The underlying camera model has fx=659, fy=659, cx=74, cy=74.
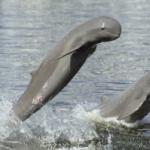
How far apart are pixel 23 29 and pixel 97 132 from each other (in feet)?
75.9

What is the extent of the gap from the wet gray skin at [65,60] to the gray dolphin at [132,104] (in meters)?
2.28

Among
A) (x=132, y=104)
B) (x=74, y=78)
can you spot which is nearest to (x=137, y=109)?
(x=132, y=104)

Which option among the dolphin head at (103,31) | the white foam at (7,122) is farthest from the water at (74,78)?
the dolphin head at (103,31)

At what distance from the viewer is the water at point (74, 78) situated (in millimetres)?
16422

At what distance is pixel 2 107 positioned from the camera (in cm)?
1702

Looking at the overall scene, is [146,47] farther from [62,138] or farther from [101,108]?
[62,138]

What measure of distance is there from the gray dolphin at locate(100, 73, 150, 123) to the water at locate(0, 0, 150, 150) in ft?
2.23

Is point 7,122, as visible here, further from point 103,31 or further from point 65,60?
point 103,31

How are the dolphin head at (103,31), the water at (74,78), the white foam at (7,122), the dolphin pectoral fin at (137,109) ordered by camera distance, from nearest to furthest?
1. the dolphin head at (103,31)
2. the white foam at (7,122)
3. the dolphin pectoral fin at (137,109)
4. the water at (74,78)

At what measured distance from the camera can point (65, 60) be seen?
14.5 metres

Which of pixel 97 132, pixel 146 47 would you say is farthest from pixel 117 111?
pixel 146 47

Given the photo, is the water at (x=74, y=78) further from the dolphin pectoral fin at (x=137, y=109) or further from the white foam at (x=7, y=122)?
the dolphin pectoral fin at (x=137, y=109)

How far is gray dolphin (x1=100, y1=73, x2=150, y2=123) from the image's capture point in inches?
637

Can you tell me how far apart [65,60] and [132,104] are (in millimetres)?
2589
